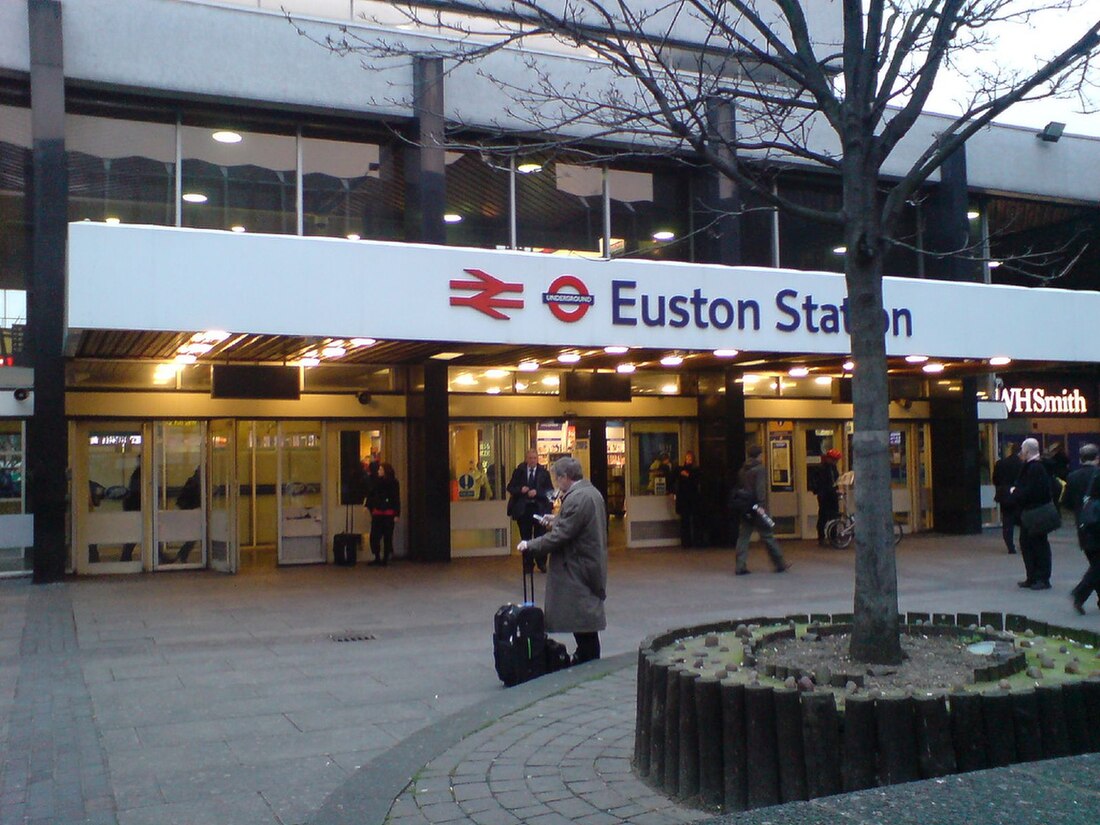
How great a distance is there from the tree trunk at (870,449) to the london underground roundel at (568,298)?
678cm

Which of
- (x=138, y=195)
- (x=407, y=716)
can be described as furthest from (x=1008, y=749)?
(x=138, y=195)

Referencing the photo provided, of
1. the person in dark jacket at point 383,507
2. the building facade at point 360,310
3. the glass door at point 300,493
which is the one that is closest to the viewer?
the building facade at point 360,310

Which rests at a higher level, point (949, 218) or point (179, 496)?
point (949, 218)

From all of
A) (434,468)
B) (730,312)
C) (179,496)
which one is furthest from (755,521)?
(179,496)

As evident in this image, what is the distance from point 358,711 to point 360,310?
5503 millimetres

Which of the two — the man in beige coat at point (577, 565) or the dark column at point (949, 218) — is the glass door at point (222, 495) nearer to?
the man in beige coat at point (577, 565)

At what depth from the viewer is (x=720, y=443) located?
1947 cm

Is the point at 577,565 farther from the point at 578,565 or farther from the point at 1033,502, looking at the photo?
the point at 1033,502

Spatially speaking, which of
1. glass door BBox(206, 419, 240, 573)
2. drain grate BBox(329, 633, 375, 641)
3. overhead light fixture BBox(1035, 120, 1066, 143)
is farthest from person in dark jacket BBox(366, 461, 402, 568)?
overhead light fixture BBox(1035, 120, 1066, 143)

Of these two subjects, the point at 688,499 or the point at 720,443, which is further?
the point at 720,443

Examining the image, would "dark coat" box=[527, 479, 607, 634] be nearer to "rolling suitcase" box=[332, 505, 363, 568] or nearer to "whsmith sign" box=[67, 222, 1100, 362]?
"whsmith sign" box=[67, 222, 1100, 362]

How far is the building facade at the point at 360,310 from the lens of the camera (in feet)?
41.1

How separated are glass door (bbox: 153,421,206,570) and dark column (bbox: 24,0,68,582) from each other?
2.00 m

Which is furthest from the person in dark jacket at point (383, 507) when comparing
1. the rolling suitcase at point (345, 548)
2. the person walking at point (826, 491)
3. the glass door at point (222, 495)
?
the person walking at point (826, 491)
